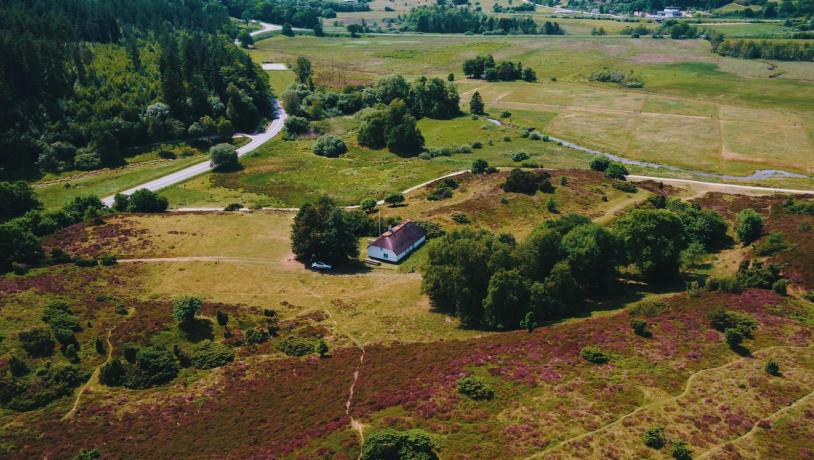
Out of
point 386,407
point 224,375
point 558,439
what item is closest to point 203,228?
point 224,375

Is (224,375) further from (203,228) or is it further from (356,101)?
(356,101)

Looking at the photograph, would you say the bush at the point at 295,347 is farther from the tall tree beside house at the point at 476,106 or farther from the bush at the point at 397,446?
the tall tree beside house at the point at 476,106

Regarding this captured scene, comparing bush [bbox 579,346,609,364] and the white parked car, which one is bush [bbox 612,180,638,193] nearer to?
the white parked car

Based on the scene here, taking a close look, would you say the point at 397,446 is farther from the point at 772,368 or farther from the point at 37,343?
the point at 37,343

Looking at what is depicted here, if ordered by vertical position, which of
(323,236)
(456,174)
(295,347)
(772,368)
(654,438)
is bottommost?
(295,347)

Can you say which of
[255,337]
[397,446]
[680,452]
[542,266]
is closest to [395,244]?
[542,266]
